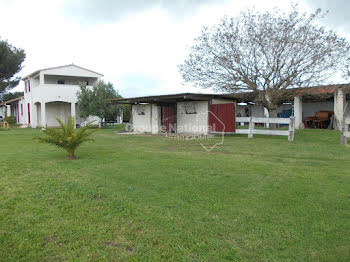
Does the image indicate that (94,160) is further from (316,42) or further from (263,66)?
(316,42)

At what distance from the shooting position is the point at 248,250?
108 inches

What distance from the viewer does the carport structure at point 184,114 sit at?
15249 millimetres

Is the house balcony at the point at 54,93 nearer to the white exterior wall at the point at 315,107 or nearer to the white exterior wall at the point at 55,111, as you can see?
the white exterior wall at the point at 55,111

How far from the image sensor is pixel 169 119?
18188 millimetres

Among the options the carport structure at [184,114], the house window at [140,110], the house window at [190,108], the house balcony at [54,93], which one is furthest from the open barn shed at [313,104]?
the house balcony at [54,93]

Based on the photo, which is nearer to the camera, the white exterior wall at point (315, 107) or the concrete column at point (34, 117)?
the white exterior wall at point (315, 107)

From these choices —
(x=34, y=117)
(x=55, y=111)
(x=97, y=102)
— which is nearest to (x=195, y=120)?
(x=97, y=102)

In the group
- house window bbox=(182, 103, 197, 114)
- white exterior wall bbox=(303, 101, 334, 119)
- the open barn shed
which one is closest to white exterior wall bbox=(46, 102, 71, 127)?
house window bbox=(182, 103, 197, 114)

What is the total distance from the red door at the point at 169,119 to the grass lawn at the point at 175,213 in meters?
11.7

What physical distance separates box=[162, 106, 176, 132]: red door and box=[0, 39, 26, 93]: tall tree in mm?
21758

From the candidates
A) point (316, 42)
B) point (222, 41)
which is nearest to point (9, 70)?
point (222, 41)

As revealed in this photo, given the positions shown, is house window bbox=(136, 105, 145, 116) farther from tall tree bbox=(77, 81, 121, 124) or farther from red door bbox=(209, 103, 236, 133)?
red door bbox=(209, 103, 236, 133)

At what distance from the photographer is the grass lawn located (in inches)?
107

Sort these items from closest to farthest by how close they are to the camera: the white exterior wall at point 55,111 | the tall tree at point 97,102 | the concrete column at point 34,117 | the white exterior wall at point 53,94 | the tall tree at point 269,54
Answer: the tall tree at point 269,54
the tall tree at point 97,102
the white exterior wall at point 53,94
the concrete column at point 34,117
the white exterior wall at point 55,111
